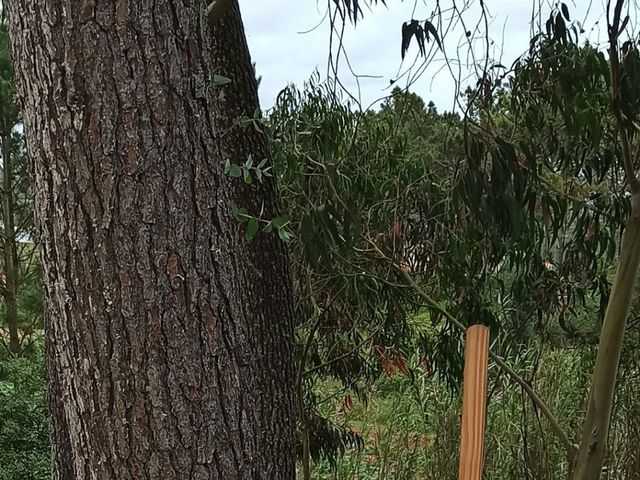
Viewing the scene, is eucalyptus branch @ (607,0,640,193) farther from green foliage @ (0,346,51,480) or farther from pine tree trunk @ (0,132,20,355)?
pine tree trunk @ (0,132,20,355)

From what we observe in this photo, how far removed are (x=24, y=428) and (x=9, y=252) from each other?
4.76 ft

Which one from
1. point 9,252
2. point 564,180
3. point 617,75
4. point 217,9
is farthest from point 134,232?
point 9,252

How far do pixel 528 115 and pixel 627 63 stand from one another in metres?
0.33

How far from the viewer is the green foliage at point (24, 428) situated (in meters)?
3.07

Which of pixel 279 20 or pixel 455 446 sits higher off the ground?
pixel 279 20

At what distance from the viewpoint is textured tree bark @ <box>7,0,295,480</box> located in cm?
104

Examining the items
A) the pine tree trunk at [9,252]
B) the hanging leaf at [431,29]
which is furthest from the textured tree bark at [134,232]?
the pine tree trunk at [9,252]

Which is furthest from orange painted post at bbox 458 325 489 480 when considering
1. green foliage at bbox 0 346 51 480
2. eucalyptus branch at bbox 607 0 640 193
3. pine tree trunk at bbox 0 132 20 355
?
pine tree trunk at bbox 0 132 20 355

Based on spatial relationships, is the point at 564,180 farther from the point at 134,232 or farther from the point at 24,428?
the point at 24,428

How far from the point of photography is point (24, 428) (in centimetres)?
333

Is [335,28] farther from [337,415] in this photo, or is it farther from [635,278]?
[337,415]

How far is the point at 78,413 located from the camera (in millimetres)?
1110

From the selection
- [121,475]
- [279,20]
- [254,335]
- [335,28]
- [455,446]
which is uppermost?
[279,20]

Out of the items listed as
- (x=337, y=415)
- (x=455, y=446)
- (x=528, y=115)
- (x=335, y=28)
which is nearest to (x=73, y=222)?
(x=335, y=28)
